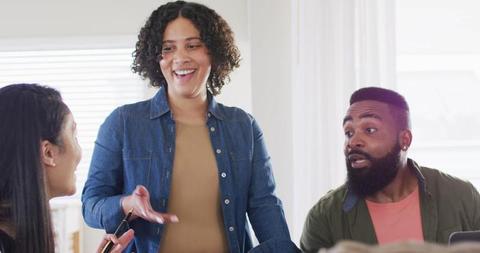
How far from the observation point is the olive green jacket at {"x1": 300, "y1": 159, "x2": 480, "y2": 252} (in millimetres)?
1815

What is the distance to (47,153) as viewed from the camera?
1464 mm

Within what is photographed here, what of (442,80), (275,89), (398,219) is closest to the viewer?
(398,219)

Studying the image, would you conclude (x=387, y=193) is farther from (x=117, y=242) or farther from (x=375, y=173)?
(x=117, y=242)

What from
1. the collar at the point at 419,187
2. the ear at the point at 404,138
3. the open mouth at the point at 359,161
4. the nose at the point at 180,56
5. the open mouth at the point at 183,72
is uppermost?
the nose at the point at 180,56

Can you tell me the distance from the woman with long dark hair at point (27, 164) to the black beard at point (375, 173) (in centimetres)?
80

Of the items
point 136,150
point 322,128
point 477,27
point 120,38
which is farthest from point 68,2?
point 136,150

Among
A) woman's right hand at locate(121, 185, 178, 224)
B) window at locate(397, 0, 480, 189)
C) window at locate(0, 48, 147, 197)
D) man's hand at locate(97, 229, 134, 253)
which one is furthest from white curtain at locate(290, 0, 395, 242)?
window at locate(0, 48, 147, 197)

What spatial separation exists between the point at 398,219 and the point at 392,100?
0.32m

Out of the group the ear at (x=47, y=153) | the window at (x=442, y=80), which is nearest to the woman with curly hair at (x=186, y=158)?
the ear at (x=47, y=153)

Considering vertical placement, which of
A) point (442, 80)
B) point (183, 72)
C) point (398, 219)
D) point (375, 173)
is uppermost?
point (183, 72)

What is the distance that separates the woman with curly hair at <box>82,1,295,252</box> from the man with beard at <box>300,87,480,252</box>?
172 mm

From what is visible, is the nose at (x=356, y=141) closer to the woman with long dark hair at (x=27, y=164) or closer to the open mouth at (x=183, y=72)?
the open mouth at (x=183, y=72)

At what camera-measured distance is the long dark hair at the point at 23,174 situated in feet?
4.42

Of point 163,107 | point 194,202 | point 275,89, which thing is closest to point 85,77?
point 275,89
